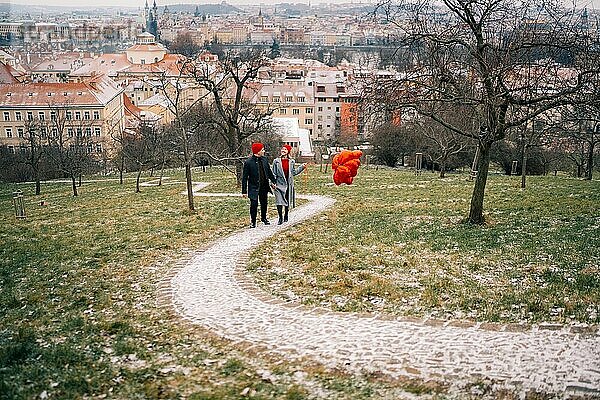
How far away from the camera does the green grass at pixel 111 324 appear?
6.95m

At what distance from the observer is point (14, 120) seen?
75.3m

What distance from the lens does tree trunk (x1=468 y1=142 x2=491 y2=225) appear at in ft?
48.2

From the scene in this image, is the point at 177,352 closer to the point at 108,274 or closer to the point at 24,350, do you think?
the point at 24,350

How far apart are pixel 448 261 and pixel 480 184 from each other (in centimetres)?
377

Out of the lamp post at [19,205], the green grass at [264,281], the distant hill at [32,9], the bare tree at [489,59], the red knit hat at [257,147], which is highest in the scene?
the distant hill at [32,9]

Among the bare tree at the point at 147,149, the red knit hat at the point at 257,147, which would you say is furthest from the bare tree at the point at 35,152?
the red knit hat at the point at 257,147

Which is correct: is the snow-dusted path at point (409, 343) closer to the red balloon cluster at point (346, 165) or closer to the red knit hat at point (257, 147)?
the red knit hat at point (257, 147)

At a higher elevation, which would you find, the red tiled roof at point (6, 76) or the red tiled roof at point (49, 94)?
the red tiled roof at point (6, 76)

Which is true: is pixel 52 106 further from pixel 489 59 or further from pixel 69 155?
pixel 489 59

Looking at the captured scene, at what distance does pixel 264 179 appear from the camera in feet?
51.8

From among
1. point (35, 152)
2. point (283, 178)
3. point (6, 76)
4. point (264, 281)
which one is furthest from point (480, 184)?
point (6, 76)

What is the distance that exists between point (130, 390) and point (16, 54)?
4595 inches

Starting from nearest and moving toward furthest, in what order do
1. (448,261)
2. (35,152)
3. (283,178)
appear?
(448,261) → (283,178) → (35,152)

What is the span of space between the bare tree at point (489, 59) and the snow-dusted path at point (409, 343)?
6722mm
